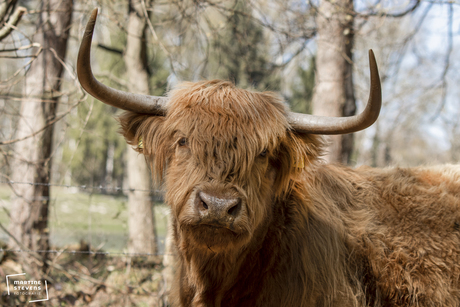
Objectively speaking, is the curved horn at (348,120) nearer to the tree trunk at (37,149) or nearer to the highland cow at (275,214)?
the highland cow at (275,214)

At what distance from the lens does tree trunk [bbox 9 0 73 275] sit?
472cm

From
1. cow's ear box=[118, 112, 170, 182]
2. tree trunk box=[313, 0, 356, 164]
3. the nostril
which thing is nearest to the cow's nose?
the nostril

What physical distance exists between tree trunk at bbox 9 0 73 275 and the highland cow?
102 inches

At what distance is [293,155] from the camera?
2.77 m

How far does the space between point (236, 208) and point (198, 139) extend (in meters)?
0.57

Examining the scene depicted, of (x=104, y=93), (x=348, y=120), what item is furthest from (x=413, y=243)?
(x=104, y=93)

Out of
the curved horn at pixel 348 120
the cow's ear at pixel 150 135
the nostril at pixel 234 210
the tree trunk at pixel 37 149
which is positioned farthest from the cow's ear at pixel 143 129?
the tree trunk at pixel 37 149

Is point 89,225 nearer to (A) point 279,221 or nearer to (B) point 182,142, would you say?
(B) point 182,142

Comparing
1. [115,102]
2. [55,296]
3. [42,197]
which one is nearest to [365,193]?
[115,102]

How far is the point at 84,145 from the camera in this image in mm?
25859

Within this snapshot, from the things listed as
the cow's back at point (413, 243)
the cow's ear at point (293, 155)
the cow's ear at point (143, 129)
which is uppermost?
the cow's ear at point (143, 129)

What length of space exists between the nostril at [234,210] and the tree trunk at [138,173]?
4390 millimetres

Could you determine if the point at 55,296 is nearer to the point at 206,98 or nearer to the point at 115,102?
the point at 115,102

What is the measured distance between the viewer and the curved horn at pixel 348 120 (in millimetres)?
1894
